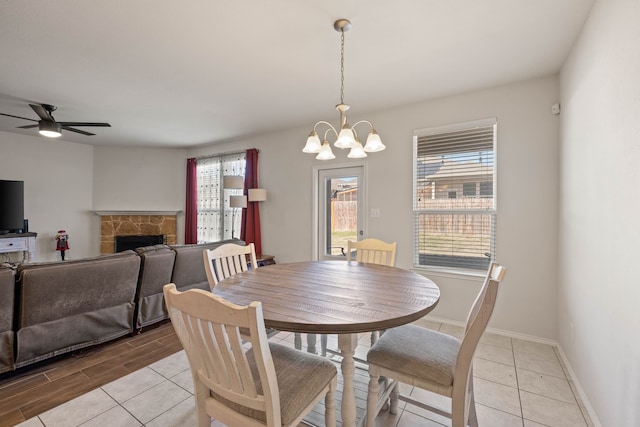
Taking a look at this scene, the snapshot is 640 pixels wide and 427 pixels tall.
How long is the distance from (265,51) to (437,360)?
2542mm

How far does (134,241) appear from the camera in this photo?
5891 mm

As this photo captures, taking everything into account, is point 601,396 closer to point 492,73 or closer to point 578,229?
point 578,229

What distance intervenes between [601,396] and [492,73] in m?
2.65

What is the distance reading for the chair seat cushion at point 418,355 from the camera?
1301 mm

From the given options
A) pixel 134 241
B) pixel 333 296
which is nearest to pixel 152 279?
pixel 333 296

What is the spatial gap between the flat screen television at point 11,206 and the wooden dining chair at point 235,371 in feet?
18.8

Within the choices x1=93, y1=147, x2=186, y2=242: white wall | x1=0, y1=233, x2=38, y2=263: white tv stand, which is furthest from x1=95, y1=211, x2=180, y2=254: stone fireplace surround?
x1=0, y1=233, x2=38, y2=263: white tv stand

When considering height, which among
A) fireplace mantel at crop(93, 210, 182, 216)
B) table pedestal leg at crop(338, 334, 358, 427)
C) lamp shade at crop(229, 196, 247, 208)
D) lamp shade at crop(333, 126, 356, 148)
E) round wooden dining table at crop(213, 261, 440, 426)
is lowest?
table pedestal leg at crop(338, 334, 358, 427)

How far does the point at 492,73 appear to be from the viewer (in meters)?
2.71

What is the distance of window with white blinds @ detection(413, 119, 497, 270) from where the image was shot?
10.0 ft

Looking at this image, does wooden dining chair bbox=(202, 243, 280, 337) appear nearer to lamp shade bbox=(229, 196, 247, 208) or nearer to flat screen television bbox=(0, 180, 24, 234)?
lamp shade bbox=(229, 196, 247, 208)

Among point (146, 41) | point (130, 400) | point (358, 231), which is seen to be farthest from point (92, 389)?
point (358, 231)

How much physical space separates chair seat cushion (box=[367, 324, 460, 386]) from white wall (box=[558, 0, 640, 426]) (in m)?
0.82

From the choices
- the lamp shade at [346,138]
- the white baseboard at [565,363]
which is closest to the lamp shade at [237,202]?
the lamp shade at [346,138]
